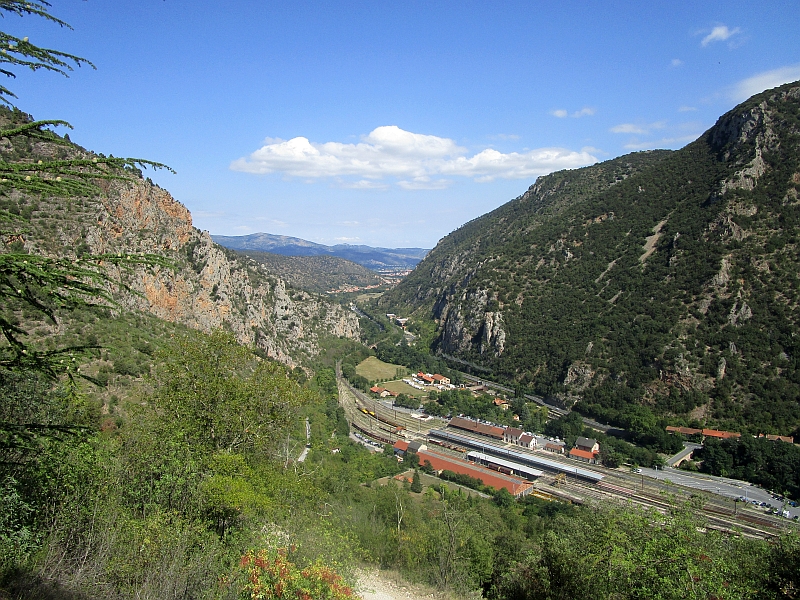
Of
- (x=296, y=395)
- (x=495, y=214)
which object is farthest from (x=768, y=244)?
(x=495, y=214)

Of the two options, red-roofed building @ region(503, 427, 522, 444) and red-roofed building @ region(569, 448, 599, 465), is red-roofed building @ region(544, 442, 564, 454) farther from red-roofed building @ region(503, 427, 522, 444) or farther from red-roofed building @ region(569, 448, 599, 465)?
red-roofed building @ region(503, 427, 522, 444)

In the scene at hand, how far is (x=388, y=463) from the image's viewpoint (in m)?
38.2

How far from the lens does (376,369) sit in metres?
80.2

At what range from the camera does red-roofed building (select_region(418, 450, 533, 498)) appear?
119ft

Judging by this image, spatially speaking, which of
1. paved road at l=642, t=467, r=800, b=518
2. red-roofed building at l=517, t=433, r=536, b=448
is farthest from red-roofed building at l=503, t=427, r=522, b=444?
paved road at l=642, t=467, r=800, b=518

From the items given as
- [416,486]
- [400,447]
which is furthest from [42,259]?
[400,447]

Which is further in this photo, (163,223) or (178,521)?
(163,223)

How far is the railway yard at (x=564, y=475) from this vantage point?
101ft

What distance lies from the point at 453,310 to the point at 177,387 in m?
82.5

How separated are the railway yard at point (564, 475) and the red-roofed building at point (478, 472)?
1142mm

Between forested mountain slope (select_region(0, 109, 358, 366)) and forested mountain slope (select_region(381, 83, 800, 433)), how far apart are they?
122 feet

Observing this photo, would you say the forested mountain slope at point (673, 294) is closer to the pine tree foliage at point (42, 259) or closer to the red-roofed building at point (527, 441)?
the red-roofed building at point (527, 441)

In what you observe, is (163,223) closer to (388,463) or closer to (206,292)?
(206,292)

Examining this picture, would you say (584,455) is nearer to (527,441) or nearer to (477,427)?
(527,441)
